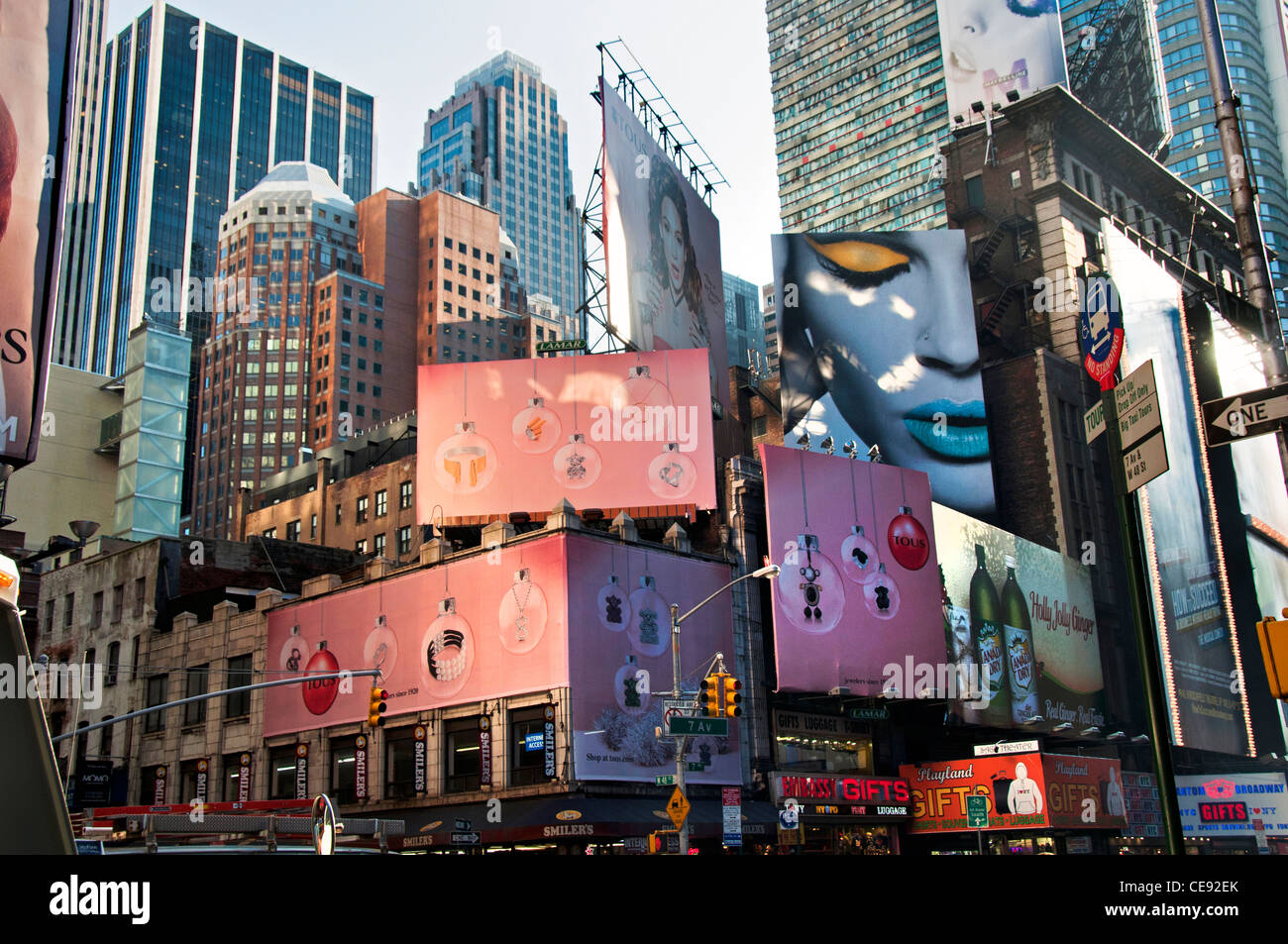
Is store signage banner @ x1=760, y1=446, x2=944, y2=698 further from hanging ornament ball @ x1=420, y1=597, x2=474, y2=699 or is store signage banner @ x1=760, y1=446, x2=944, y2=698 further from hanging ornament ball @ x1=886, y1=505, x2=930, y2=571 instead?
hanging ornament ball @ x1=420, y1=597, x2=474, y2=699

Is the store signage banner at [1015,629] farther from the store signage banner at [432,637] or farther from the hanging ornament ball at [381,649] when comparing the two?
the hanging ornament ball at [381,649]

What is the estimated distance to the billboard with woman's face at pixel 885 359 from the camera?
237 feet

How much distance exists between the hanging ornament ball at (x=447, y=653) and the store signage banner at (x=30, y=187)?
38.0m

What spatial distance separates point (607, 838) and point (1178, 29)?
552ft

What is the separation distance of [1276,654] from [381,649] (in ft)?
151

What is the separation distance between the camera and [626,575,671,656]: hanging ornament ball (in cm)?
4691

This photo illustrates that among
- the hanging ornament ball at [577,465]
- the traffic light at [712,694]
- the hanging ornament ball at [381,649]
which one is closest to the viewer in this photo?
the traffic light at [712,694]

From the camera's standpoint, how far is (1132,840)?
202 ft

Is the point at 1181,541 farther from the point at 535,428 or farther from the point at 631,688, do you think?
the point at 631,688

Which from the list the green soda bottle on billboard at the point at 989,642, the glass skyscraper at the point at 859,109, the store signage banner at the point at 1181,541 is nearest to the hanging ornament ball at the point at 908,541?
the green soda bottle on billboard at the point at 989,642

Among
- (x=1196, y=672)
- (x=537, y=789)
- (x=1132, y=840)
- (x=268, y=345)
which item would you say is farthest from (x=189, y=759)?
(x=268, y=345)
